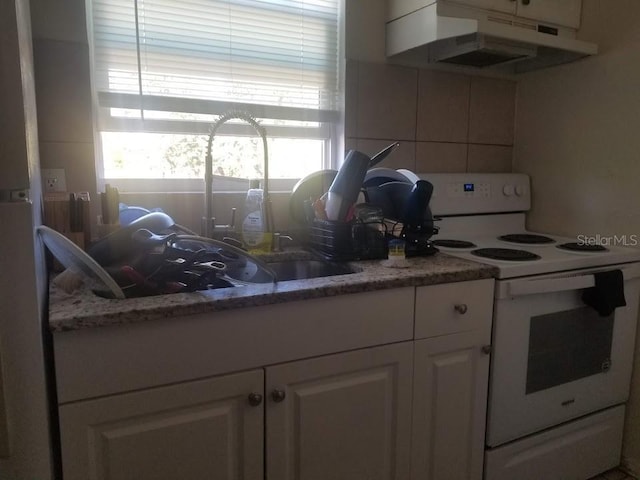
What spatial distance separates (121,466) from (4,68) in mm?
829

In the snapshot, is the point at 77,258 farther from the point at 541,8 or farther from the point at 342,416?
the point at 541,8

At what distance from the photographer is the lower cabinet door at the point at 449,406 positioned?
141 cm

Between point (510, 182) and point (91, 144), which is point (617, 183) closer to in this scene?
point (510, 182)

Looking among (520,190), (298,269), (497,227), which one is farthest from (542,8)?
(298,269)

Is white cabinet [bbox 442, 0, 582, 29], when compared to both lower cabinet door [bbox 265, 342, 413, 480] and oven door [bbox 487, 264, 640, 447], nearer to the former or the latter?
oven door [bbox 487, 264, 640, 447]

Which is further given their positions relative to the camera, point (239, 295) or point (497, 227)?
point (497, 227)

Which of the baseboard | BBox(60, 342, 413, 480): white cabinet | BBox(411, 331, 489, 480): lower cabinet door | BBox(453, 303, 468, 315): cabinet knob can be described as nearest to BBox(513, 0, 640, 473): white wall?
the baseboard

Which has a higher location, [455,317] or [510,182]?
[510,182]

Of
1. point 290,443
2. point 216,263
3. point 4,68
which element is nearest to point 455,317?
point 290,443

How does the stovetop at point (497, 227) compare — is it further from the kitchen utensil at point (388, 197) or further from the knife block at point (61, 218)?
the knife block at point (61, 218)

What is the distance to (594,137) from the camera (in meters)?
1.91

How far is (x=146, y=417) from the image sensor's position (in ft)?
3.47

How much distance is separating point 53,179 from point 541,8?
1.86 meters

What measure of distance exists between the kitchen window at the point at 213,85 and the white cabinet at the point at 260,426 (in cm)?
86
